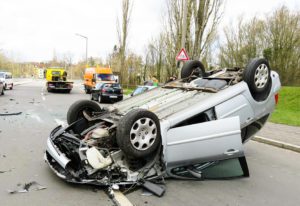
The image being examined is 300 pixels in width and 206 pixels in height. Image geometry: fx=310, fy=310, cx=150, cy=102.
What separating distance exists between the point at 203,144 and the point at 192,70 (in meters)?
2.63

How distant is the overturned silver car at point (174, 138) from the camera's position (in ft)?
13.7

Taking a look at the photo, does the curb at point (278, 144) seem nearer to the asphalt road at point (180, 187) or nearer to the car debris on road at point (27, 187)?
the asphalt road at point (180, 187)

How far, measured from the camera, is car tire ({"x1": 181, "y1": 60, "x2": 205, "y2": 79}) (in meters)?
6.58

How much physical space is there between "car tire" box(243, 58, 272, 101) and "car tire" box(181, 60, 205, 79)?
5.47ft

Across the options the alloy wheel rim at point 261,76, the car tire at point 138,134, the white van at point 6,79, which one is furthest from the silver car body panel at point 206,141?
the white van at point 6,79

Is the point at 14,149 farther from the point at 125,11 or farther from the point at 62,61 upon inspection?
the point at 62,61

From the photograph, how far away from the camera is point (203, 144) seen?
4.34m

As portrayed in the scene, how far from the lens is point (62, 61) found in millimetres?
88938

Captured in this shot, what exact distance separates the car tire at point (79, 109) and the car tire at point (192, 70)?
6.51ft

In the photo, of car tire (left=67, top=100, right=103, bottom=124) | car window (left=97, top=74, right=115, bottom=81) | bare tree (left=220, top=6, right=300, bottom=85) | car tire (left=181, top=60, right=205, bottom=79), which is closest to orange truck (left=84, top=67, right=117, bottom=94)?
car window (left=97, top=74, right=115, bottom=81)

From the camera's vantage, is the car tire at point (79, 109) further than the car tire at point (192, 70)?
No

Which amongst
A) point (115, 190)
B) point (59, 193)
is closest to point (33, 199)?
point (59, 193)

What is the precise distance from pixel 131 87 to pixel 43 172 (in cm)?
3095

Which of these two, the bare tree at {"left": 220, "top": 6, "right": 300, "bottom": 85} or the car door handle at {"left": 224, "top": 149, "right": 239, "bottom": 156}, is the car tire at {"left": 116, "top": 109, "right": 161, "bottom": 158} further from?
the bare tree at {"left": 220, "top": 6, "right": 300, "bottom": 85}
